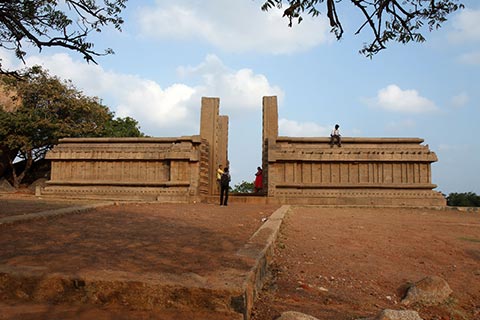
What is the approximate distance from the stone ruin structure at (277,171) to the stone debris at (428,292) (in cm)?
1044

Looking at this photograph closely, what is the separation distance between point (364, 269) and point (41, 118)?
21992 millimetres

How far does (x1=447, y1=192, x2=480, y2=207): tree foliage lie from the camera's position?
80.7 ft

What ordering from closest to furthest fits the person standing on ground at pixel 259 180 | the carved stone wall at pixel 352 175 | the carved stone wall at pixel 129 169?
the carved stone wall at pixel 352 175, the carved stone wall at pixel 129 169, the person standing on ground at pixel 259 180

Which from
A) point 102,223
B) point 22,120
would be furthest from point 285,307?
point 22,120

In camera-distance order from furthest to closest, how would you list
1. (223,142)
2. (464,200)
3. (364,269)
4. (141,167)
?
(464,200) → (223,142) → (141,167) → (364,269)

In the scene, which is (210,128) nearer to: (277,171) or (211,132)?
(211,132)

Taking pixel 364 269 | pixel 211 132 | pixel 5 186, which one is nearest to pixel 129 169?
pixel 211 132

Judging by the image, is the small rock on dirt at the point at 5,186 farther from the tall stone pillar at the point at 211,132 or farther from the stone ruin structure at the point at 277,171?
the tall stone pillar at the point at 211,132

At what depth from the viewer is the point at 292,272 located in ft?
15.7

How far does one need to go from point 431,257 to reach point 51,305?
5.11 meters

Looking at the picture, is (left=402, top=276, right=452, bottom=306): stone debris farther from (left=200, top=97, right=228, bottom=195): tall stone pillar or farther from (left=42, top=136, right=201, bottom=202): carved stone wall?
(left=200, top=97, right=228, bottom=195): tall stone pillar

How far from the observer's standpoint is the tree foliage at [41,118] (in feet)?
70.8

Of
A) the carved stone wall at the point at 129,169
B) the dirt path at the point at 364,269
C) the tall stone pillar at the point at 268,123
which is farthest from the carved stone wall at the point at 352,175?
the dirt path at the point at 364,269

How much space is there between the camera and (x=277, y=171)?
1548cm
